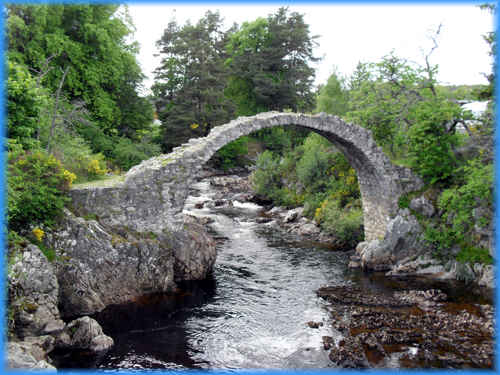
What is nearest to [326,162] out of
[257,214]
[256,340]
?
[257,214]

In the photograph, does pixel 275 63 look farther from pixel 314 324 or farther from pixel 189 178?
pixel 314 324

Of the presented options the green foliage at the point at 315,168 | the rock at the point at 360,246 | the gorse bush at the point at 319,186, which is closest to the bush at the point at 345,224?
the gorse bush at the point at 319,186

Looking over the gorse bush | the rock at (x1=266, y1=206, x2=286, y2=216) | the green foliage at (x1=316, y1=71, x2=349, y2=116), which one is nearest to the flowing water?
the gorse bush

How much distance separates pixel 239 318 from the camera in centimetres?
1157

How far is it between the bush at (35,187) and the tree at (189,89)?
895 inches

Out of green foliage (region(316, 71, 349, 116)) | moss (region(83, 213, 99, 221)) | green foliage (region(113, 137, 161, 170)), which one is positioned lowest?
moss (region(83, 213, 99, 221))

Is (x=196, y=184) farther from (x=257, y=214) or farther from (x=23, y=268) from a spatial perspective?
(x=23, y=268)

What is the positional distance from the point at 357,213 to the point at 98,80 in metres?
15.8

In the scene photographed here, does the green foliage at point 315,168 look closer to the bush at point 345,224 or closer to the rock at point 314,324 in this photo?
the bush at point 345,224

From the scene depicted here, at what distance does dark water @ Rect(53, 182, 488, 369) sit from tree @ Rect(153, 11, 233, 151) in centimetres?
1883

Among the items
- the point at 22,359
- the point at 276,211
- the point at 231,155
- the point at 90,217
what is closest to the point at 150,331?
Result: the point at 22,359

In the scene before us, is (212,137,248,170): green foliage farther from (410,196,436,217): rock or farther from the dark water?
(410,196,436,217): rock

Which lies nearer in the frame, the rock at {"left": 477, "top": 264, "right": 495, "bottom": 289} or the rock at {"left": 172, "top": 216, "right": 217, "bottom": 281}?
the rock at {"left": 477, "top": 264, "right": 495, "bottom": 289}

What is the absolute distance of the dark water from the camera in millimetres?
9453
